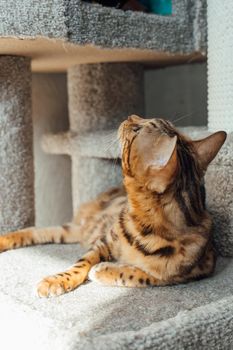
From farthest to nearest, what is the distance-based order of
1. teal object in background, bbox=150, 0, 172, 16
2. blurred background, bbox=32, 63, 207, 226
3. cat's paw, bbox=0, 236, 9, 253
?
blurred background, bbox=32, 63, 207, 226
teal object in background, bbox=150, 0, 172, 16
cat's paw, bbox=0, 236, 9, 253

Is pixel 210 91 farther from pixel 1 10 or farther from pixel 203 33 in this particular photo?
pixel 1 10

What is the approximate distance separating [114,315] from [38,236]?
604 mm

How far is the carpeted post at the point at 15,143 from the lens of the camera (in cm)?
165

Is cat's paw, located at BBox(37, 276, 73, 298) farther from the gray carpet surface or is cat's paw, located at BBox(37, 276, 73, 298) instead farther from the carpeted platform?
the gray carpet surface

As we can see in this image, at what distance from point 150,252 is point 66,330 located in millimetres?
387

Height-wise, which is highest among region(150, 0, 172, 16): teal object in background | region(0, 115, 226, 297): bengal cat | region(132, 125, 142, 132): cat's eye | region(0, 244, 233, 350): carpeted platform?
region(150, 0, 172, 16): teal object in background

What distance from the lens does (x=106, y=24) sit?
152cm

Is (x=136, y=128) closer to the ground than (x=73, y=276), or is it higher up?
higher up

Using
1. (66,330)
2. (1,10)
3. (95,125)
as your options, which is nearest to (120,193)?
(95,125)

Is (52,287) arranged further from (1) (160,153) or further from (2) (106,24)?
(2) (106,24)

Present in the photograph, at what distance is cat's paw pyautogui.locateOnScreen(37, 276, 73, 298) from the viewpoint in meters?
1.23

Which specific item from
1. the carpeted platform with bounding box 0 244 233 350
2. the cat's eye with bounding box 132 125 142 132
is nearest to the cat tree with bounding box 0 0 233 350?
the carpeted platform with bounding box 0 244 233 350

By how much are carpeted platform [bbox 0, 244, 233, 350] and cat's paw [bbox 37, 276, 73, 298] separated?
2cm

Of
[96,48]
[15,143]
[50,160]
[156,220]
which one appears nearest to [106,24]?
[96,48]
